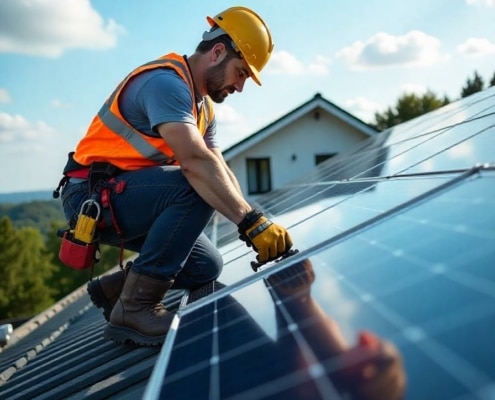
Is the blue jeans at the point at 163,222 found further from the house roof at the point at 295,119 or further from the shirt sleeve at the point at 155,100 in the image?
the house roof at the point at 295,119

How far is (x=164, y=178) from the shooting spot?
11.4 feet

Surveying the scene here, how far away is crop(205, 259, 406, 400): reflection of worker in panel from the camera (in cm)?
127

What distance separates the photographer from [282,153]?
24.3m

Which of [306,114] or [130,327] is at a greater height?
[306,114]

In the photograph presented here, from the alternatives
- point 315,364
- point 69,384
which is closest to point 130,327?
point 69,384

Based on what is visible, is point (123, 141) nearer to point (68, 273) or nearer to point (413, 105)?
point (413, 105)

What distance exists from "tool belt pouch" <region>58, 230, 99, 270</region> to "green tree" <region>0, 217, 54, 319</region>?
193ft

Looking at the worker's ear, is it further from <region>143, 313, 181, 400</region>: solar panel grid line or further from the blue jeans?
<region>143, 313, 181, 400</region>: solar panel grid line

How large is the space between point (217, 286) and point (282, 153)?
21001 mm

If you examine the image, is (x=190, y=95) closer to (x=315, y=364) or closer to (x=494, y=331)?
(x=315, y=364)

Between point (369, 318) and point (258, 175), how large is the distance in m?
22.7

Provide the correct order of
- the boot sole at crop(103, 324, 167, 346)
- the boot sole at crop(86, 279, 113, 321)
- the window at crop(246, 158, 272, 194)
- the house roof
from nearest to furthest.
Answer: the boot sole at crop(103, 324, 167, 346) < the boot sole at crop(86, 279, 113, 321) < the house roof < the window at crop(246, 158, 272, 194)

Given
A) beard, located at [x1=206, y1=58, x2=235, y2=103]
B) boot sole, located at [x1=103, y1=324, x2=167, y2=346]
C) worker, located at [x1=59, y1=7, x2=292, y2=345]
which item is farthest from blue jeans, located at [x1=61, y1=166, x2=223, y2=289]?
beard, located at [x1=206, y1=58, x2=235, y2=103]

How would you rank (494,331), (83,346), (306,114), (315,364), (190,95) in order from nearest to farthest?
(494,331) → (315,364) → (190,95) → (83,346) → (306,114)
